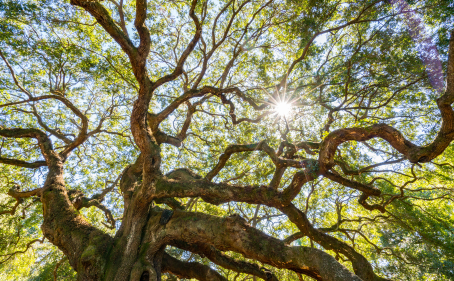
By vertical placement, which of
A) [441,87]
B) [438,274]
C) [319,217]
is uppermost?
[441,87]

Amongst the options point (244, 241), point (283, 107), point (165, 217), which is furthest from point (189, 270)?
point (283, 107)

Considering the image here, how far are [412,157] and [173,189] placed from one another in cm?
464

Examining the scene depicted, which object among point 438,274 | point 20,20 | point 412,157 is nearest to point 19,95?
point 20,20

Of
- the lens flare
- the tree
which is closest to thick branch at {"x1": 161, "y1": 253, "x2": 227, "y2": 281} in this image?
the tree

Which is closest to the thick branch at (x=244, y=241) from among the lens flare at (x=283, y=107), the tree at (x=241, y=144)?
the tree at (x=241, y=144)

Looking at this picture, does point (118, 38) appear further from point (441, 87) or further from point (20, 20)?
point (441, 87)

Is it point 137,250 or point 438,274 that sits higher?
point 438,274

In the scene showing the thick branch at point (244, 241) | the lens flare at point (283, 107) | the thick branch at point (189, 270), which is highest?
the lens flare at point (283, 107)

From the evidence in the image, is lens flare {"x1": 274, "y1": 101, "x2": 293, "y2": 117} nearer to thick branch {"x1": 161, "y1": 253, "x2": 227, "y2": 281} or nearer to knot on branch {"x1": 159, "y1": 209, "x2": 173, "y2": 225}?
knot on branch {"x1": 159, "y1": 209, "x2": 173, "y2": 225}

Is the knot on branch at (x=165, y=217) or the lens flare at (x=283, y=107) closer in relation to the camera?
the knot on branch at (x=165, y=217)

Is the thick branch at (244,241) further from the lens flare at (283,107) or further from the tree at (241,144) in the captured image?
the lens flare at (283,107)

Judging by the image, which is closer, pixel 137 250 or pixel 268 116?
pixel 137 250

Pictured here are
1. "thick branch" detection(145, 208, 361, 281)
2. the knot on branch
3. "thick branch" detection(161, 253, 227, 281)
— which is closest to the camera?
"thick branch" detection(145, 208, 361, 281)

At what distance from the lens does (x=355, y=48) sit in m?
6.36
